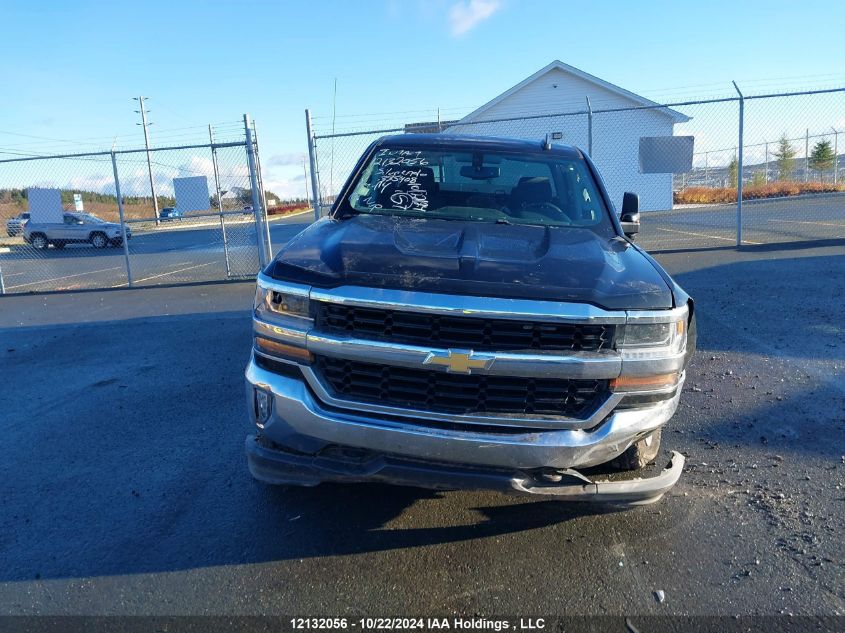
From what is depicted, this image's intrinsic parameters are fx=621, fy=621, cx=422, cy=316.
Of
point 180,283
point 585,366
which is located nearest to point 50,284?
point 180,283

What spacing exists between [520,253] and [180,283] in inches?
384

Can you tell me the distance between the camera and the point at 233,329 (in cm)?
→ 735

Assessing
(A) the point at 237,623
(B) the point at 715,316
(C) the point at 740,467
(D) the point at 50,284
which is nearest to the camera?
(A) the point at 237,623

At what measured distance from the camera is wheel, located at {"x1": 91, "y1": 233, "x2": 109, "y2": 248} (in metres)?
23.8

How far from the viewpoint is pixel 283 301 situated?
274 centimetres

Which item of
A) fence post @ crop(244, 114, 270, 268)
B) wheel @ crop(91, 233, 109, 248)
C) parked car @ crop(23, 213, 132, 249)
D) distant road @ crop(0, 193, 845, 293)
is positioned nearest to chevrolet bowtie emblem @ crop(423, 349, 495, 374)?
fence post @ crop(244, 114, 270, 268)

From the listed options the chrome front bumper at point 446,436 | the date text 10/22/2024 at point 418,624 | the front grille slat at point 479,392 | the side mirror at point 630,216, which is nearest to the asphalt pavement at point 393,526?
the date text 10/22/2024 at point 418,624

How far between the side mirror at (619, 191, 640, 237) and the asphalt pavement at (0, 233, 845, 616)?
135 cm

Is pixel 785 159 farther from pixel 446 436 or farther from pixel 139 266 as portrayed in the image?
pixel 446 436

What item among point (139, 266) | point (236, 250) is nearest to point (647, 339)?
point (236, 250)

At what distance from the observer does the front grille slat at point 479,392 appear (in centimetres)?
256

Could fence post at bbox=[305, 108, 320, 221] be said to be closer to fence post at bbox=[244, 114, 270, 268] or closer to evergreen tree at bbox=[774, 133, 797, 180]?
fence post at bbox=[244, 114, 270, 268]

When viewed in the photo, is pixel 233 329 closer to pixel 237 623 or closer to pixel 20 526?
pixel 20 526

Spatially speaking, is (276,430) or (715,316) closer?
(276,430)
